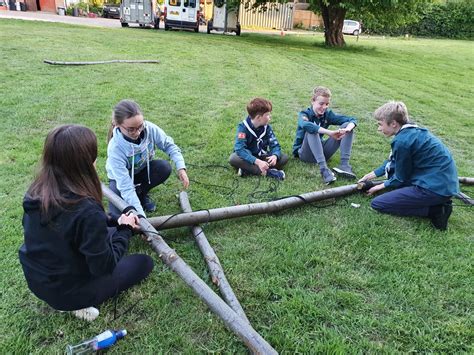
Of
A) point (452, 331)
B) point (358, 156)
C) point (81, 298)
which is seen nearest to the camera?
point (81, 298)

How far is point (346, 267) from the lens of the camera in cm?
338

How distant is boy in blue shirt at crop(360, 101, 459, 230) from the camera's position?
4.07 meters

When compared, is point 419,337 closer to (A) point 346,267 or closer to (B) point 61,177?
(A) point 346,267

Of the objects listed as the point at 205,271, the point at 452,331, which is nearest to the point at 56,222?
the point at 205,271

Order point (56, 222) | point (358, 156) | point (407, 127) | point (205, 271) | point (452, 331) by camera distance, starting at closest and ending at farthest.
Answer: point (56, 222) < point (452, 331) < point (205, 271) < point (407, 127) < point (358, 156)

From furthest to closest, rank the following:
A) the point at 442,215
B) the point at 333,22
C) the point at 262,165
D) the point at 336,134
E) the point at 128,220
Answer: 1. the point at 333,22
2. the point at 336,134
3. the point at 262,165
4. the point at 442,215
5. the point at 128,220

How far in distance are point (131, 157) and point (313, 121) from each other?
2651 mm

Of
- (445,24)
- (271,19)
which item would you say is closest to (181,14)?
(271,19)

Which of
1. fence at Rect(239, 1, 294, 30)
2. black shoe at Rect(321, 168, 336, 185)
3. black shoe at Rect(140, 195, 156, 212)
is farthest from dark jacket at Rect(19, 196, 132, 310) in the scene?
fence at Rect(239, 1, 294, 30)

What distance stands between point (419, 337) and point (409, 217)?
182 centimetres

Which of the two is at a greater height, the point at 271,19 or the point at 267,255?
the point at 271,19

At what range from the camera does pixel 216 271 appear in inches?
122

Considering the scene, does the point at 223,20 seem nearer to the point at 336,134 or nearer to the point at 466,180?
the point at 336,134

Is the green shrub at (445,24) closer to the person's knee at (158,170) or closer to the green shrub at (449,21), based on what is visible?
the green shrub at (449,21)
